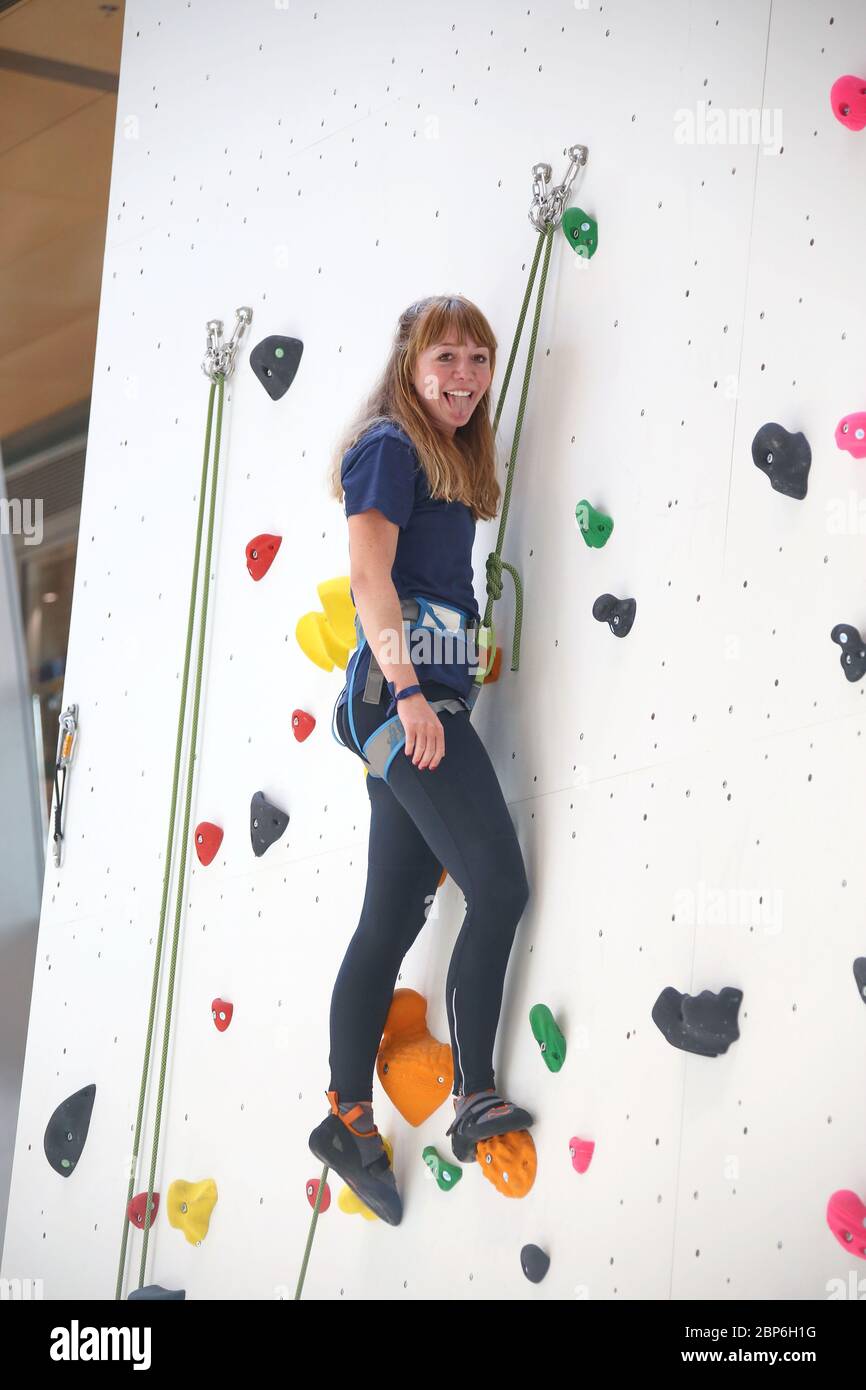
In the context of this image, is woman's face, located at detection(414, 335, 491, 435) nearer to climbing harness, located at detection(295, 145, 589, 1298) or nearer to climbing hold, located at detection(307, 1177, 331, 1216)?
climbing harness, located at detection(295, 145, 589, 1298)

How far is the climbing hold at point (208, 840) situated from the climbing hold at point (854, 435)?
52.5 inches

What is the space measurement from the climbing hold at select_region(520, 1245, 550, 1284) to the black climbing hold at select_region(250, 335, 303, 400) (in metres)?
1.48

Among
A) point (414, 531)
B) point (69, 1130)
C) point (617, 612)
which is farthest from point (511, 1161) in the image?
point (69, 1130)

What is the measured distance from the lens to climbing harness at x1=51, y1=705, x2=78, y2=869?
116 inches

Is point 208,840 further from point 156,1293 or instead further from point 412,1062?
point 156,1293

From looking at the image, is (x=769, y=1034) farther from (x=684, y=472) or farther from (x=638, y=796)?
(x=684, y=472)

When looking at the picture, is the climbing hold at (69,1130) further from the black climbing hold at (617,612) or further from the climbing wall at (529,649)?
the black climbing hold at (617,612)

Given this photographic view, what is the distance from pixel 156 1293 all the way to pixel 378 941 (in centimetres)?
86

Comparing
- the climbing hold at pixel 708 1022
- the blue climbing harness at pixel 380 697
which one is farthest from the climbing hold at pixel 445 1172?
the blue climbing harness at pixel 380 697

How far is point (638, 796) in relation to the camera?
1939mm

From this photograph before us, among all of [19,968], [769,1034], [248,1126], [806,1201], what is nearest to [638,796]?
[769,1034]

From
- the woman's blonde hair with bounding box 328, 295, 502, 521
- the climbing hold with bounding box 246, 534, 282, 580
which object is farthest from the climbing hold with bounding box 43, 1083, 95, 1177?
the woman's blonde hair with bounding box 328, 295, 502, 521

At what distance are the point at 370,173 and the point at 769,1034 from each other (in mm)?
1551

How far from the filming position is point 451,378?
2.04 meters
